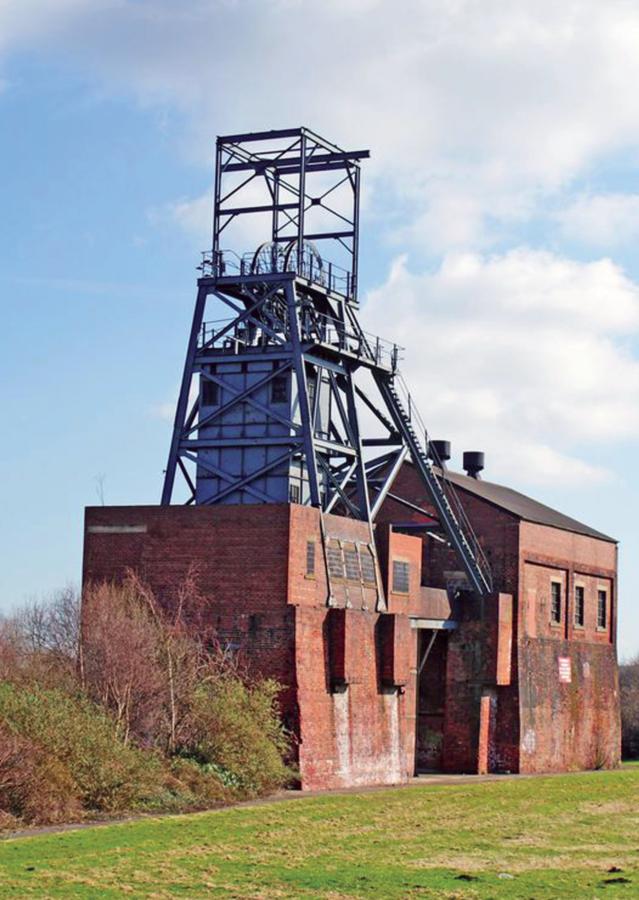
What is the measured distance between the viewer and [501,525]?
4325 centimetres

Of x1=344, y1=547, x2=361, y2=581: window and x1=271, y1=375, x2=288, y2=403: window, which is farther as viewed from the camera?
x1=271, y1=375, x2=288, y2=403: window

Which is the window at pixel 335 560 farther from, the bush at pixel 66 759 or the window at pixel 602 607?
the window at pixel 602 607

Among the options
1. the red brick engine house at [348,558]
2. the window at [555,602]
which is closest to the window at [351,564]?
the red brick engine house at [348,558]

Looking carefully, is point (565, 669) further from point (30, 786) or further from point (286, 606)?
point (30, 786)

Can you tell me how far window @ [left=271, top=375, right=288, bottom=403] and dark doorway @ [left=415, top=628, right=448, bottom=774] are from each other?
8214 mm

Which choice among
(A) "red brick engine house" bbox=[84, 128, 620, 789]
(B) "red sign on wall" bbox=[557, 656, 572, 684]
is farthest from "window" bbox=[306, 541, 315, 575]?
(B) "red sign on wall" bbox=[557, 656, 572, 684]

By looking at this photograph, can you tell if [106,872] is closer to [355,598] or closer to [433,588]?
[355,598]

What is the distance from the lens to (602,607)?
49062 millimetres

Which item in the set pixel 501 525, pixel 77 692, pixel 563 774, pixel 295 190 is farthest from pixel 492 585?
pixel 77 692

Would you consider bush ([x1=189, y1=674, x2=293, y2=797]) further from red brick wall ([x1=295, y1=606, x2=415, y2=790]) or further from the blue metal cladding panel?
the blue metal cladding panel

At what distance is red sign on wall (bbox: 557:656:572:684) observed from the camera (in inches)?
1783

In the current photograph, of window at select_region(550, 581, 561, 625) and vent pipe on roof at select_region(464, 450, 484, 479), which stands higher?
vent pipe on roof at select_region(464, 450, 484, 479)

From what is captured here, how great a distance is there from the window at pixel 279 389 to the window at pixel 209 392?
1.62 m

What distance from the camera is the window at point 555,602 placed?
45406mm
